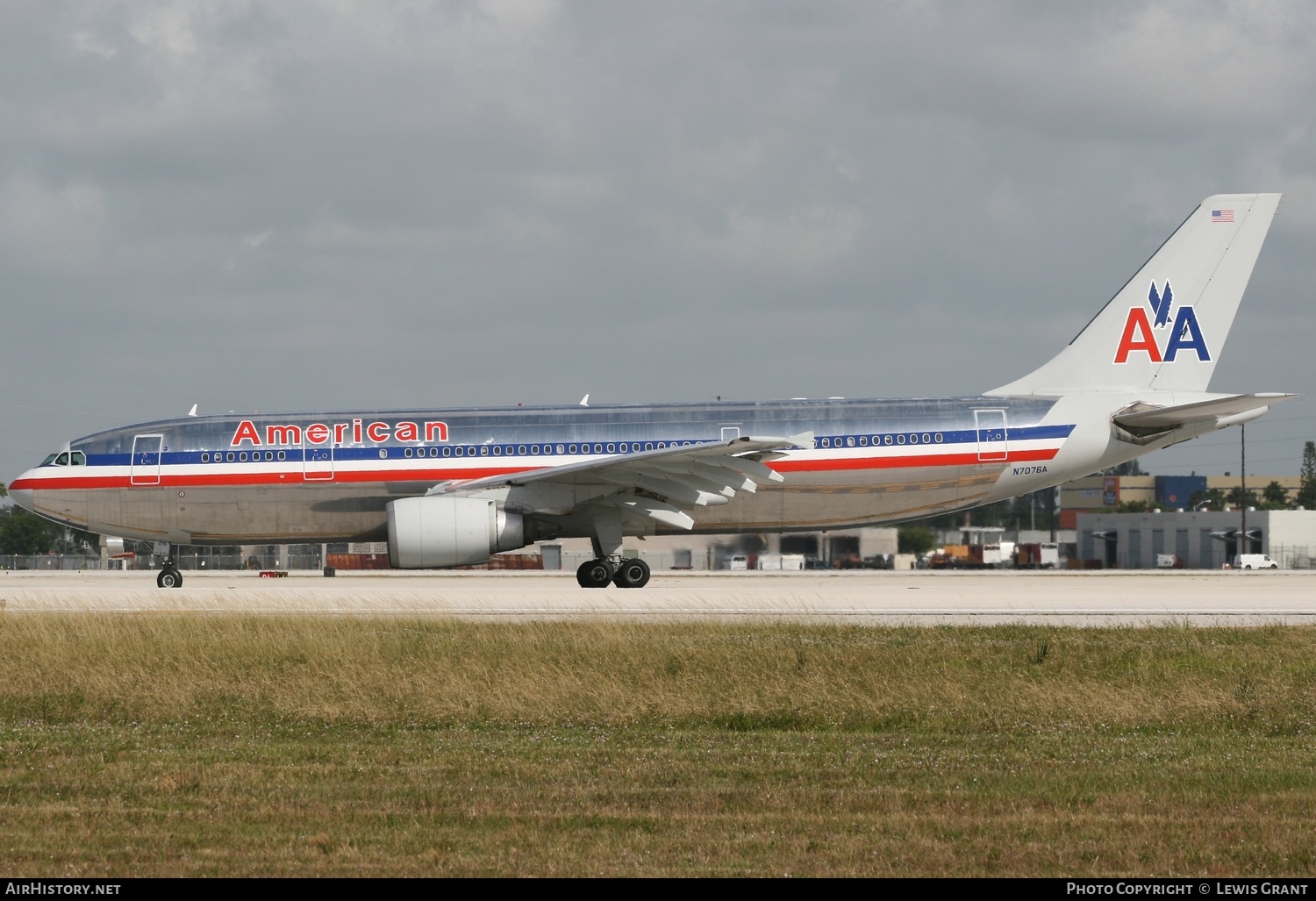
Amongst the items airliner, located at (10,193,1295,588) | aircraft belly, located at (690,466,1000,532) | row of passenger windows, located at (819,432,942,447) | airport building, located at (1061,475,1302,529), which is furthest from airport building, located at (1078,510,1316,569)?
row of passenger windows, located at (819,432,942,447)

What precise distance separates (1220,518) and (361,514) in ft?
189

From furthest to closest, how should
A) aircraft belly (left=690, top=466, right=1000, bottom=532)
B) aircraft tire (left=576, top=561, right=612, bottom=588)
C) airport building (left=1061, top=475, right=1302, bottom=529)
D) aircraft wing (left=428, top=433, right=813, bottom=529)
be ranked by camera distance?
airport building (left=1061, top=475, right=1302, bottom=529), aircraft belly (left=690, top=466, right=1000, bottom=532), aircraft tire (left=576, top=561, right=612, bottom=588), aircraft wing (left=428, top=433, right=813, bottom=529)

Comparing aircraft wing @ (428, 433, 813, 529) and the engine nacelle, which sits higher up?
aircraft wing @ (428, 433, 813, 529)

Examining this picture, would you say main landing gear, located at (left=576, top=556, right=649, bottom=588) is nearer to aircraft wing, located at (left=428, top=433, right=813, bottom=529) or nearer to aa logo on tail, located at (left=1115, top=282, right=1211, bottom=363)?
aircraft wing, located at (left=428, top=433, right=813, bottom=529)

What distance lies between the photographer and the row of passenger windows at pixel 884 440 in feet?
93.0

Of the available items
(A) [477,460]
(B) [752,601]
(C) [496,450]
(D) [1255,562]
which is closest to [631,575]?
(C) [496,450]

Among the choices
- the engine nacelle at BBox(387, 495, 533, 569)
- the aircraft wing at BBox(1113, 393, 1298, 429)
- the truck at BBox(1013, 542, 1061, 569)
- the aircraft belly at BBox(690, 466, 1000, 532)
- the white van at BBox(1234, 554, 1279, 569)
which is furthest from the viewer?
the truck at BBox(1013, 542, 1061, 569)

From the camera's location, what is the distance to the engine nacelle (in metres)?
25.2

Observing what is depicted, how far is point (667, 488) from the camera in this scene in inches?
1062

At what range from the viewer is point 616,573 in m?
28.2

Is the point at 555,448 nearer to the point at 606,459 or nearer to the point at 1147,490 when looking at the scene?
the point at 606,459

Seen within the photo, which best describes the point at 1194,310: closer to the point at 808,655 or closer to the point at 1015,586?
the point at 1015,586

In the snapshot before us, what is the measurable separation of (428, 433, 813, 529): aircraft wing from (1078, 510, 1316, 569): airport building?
46.3 m

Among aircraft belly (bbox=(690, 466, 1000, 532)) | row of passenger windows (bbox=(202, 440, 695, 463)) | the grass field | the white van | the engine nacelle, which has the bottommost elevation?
the grass field
